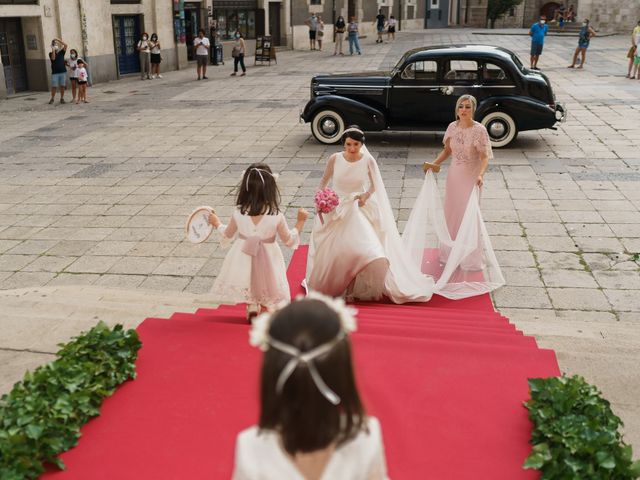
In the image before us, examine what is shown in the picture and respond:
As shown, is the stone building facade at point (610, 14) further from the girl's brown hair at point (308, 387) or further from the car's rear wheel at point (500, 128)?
the girl's brown hair at point (308, 387)

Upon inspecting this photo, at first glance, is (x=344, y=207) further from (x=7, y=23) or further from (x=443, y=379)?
(x=7, y=23)

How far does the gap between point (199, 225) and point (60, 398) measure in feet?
6.64

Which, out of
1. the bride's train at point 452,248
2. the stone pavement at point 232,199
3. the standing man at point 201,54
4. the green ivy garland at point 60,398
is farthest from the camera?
the standing man at point 201,54

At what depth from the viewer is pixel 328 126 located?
1307cm

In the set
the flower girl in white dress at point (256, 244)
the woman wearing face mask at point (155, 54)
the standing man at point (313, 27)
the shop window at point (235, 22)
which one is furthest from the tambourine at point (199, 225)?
the standing man at point (313, 27)

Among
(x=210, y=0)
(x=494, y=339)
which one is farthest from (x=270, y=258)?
(x=210, y=0)

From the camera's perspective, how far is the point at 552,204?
9211 millimetres

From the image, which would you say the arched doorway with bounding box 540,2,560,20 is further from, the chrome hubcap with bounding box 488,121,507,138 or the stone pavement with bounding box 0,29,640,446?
the chrome hubcap with bounding box 488,121,507,138

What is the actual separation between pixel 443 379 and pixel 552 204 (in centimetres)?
616

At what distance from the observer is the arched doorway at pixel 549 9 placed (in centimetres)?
5153

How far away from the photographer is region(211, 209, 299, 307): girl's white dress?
16.5 feet

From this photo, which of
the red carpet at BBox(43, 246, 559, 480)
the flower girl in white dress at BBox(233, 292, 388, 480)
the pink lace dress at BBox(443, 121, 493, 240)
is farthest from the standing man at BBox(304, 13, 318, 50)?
the flower girl in white dress at BBox(233, 292, 388, 480)

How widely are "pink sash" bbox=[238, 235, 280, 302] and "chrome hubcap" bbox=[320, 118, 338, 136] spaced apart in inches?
323

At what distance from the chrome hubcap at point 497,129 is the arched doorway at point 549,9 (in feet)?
144
